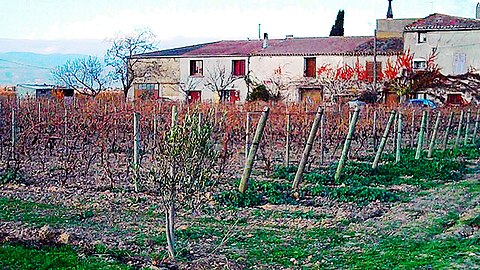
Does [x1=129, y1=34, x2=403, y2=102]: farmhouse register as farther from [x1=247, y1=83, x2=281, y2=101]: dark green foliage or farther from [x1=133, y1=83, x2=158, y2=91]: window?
[x1=247, y1=83, x2=281, y2=101]: dark green foliage

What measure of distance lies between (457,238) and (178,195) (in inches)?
121

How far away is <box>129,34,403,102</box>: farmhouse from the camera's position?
40.6 m

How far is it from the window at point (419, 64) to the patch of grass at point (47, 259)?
A: 115 feet

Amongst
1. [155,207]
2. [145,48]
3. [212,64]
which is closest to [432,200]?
[155,207]

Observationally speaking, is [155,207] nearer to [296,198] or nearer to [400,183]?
[296,198]

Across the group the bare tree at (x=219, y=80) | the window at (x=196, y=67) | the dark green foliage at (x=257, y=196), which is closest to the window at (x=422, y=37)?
the bare tree at (x=219, y=80)

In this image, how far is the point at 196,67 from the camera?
43875 mm

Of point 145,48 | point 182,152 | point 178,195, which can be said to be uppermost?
point 145,48

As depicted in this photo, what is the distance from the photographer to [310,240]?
6.86 m

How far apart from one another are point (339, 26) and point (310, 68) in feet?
39.3

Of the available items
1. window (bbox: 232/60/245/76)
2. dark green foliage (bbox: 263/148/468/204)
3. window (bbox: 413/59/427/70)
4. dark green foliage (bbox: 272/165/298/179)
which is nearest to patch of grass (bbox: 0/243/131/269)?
dark green foliage (bbox: 263/148/468/204)

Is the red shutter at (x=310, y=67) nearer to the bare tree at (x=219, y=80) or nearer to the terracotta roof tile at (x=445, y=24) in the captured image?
the bare tree at (x=219, y=80)

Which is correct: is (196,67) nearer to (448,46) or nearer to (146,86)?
(146,86)

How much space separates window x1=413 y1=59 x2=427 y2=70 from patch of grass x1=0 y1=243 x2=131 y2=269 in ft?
115
